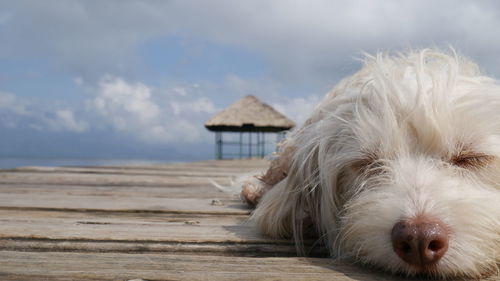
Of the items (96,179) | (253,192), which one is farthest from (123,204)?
(96,179)

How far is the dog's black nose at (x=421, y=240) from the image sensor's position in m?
1.44

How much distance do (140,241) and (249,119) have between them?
23.0 m

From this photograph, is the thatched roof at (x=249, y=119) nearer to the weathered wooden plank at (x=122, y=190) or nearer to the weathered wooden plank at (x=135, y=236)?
the weathered wooden plank at (x=122, y=190)

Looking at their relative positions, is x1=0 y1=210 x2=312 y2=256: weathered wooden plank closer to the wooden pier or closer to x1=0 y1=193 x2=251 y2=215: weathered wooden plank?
the wooden pier

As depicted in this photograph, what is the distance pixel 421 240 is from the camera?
4.75ft

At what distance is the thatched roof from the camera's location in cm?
2470

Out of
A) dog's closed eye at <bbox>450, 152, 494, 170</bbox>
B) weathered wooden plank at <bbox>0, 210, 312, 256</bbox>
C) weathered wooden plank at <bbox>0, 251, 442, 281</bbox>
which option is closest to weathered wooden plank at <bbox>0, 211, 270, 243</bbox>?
weathered wooden plank at <bbox>0, 210, 312, 256</bbox>

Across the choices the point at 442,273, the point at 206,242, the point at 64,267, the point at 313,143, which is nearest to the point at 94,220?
the point at 206,242

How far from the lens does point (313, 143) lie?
235cm

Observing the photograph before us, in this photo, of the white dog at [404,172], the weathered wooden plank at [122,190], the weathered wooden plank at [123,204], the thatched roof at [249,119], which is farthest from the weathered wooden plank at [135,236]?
the thatched roof at [249,119]

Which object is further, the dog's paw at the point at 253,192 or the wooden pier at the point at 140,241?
the dog's paw at the point at 253,192

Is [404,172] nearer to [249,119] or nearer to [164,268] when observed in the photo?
[164,268]

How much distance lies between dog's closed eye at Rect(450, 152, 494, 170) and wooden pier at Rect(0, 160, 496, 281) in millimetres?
625

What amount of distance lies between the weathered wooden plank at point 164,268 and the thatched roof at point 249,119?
75.2ft
